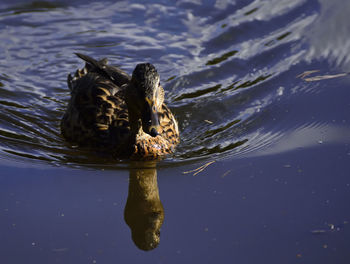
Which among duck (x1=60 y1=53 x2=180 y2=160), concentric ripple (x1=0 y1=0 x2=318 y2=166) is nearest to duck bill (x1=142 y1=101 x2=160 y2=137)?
duck (x1=60 y1=53 x2=180 y2=160)

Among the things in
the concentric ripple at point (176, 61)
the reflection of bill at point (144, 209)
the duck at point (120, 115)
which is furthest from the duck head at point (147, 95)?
the concentric ripple at point (176, 61)

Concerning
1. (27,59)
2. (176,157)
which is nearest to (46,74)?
(27,59)

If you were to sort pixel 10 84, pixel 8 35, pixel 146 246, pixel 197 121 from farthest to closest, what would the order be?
1. pixel 8 35
2. pixel 10 84
3. pixel 197 121
4. pixel 146 246

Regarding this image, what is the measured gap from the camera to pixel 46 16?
1052 centimetres

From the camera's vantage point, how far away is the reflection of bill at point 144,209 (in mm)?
5098

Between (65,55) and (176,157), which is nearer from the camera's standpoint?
(176,157)

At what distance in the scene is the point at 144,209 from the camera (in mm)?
5652

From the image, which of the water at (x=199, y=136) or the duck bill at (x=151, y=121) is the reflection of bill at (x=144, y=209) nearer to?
the water at (x=199, y=136)

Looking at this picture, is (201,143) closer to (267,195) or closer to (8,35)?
(267,195)

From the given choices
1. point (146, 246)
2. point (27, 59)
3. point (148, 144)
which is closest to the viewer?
Answer: point (146, 246)

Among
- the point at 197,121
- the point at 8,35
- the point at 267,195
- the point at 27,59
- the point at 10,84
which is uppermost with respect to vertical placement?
the point at 8,35

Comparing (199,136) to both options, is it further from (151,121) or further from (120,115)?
(151,121)

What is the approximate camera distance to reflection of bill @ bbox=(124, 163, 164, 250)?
5098 millimetres

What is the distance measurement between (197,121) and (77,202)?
272cm
